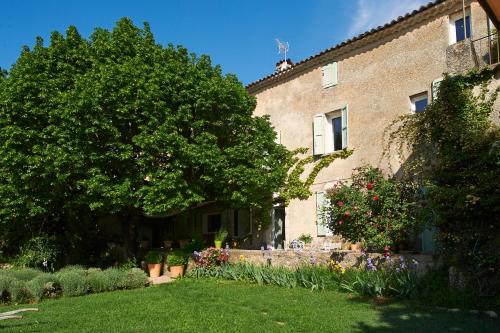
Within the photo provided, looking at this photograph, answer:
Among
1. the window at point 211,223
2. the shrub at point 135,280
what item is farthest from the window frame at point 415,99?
the window at point 211,223

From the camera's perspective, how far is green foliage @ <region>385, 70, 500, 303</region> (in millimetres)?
9023

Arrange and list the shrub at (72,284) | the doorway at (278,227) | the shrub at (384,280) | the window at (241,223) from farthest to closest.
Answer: the window at (241,223), the doorway at (278,227), the shrub at (72,284), the shrub at (384,280)

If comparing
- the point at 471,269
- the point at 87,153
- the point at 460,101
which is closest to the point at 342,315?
the point at 471,269

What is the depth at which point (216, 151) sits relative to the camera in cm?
1517

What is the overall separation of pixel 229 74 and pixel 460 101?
8.88 m

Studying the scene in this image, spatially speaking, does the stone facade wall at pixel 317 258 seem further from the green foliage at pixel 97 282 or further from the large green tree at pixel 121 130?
the green foliage at pixel 97 282

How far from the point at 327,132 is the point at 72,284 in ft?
34.4

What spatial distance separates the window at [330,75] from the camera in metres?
17.6

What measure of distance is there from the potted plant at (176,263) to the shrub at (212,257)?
84cm

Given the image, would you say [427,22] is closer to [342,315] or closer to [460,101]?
[460,101]

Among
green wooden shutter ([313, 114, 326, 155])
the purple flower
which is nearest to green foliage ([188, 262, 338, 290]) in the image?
the purple flower

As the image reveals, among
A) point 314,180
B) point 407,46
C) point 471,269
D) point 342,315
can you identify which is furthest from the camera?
point 314,180

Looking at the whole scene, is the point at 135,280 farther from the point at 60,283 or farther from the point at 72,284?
the point at 60,283

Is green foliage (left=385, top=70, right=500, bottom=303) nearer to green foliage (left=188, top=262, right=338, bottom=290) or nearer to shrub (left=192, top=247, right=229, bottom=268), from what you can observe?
green foliage (left=188, top=262, right=338, bottom=290)
